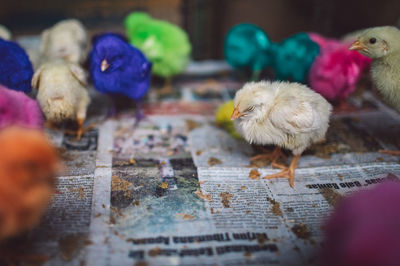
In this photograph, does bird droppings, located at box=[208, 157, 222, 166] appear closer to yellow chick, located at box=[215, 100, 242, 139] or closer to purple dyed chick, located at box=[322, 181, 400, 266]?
yellow chick, located at box=[215, 100, 242, 139]

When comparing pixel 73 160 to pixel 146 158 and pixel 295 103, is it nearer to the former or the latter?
pixel 146 158

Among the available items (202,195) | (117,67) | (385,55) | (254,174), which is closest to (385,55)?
(385,55)

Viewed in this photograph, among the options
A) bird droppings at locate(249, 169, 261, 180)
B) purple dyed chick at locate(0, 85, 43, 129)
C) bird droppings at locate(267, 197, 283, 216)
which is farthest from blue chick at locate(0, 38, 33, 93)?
bird droppings at locate(267, 197, 283, 216)

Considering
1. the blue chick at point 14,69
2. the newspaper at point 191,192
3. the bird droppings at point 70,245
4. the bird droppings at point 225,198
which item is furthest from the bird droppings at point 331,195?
the blue chick at point 14,69

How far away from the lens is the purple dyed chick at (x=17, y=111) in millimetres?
1104

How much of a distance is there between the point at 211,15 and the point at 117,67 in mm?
1110

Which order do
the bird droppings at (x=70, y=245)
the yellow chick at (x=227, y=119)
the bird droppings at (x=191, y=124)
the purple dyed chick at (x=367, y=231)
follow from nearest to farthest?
1. the purple dyed chick at (x=367, y=231)
2. the bird droppings at (x=70, y=245)
3. the yellow chick at (x=227, y=119)
4. the bird droppings at (x=191, y=124)

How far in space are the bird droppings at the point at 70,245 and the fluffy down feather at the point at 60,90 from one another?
2.12 ft

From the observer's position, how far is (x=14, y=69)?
1536mm

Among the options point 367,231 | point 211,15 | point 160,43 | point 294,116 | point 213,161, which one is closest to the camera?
point 367,231

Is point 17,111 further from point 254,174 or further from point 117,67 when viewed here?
point 254,174

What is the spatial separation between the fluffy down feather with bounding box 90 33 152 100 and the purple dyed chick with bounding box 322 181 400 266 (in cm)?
123

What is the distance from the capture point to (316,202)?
136cm

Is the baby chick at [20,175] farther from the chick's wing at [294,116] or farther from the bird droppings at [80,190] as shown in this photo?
the chick's wing at [294,116]
